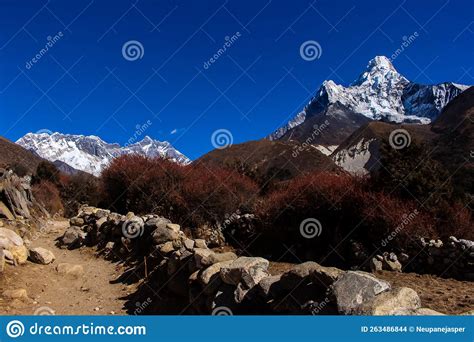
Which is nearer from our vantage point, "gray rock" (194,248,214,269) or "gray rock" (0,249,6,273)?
"gray rock" (194,248,214,269)

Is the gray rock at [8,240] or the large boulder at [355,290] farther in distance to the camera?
the gray rock at [8,240]

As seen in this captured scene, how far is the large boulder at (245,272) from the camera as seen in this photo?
631 centimetres

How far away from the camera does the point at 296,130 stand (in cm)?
19212

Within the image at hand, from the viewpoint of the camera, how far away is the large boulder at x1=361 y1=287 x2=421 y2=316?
14.9 ft

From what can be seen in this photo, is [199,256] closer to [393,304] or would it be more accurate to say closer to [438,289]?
[393,304]

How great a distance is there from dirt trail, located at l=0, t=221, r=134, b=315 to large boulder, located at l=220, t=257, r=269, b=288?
2.65 metres

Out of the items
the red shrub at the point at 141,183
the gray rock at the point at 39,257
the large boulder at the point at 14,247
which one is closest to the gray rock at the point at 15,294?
the large boulder at the point at 14,247

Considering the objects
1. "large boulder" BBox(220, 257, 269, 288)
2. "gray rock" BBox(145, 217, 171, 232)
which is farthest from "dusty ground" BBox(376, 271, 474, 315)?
"gray rock" BBox(145, 217, 171, 232)

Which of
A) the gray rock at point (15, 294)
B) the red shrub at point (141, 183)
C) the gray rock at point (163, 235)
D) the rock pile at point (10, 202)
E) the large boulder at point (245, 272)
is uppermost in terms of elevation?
the large boulder at point (245, 272)

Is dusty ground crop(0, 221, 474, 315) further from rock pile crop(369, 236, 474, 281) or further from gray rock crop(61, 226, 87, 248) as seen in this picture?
gray rock crop(61, 226, 87, 248)

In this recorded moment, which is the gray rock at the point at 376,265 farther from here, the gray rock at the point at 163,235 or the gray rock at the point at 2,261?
the gray rock at the point at 2,261

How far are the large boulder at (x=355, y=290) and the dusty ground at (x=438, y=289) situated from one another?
1.89 meters

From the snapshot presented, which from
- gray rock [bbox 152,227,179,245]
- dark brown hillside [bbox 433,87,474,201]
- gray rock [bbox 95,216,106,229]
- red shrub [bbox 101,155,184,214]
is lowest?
gray rock [bbox 95,216,106,229]

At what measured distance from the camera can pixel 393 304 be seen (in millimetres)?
4621
